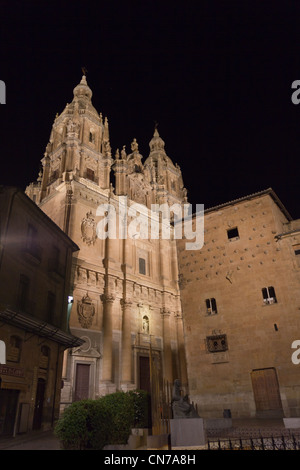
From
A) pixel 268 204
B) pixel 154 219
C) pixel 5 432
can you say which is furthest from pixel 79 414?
pixel 154 219

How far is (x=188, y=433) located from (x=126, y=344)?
18954 millimetres

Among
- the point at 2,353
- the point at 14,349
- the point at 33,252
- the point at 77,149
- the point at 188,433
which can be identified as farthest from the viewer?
the point at 77,149

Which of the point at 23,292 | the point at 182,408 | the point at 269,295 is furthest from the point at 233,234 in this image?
the point at 23,292

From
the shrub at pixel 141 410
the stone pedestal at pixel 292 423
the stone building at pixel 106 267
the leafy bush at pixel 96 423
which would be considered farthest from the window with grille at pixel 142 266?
the leafy bush at pixel 96 423

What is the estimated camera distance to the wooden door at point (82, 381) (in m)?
25.1

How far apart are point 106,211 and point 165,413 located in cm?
2358

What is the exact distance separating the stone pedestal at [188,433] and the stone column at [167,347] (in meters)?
21.7

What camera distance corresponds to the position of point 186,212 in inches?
1848

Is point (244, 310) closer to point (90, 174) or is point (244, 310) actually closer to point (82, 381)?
point (82, 381)

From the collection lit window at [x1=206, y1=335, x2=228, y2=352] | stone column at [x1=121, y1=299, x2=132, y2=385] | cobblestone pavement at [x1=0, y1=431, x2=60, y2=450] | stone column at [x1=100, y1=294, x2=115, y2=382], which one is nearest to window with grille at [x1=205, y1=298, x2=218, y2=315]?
lit window at [x1=206, y1=335, x2=228, y2=352]

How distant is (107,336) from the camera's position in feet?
93.6

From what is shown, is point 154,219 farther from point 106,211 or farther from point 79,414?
point 79,414

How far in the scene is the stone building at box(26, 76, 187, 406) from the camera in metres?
27.5

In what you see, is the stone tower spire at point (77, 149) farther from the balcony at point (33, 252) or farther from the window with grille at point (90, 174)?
the balcony at point (33, 252)
